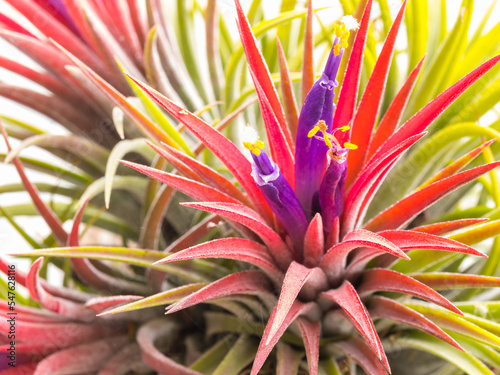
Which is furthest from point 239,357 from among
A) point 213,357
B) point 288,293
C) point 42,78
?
point 42,78

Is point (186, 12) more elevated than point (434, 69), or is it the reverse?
point (186, 12)

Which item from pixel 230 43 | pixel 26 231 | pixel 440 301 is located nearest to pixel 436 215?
pixel 440 301

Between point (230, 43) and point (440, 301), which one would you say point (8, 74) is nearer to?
point (230, 43)

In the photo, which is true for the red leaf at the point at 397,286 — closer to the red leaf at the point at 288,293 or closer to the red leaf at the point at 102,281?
the red leaf at the point at 288,293

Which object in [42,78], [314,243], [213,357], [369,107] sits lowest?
[213,357]

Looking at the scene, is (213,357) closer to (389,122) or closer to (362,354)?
(362,354)
